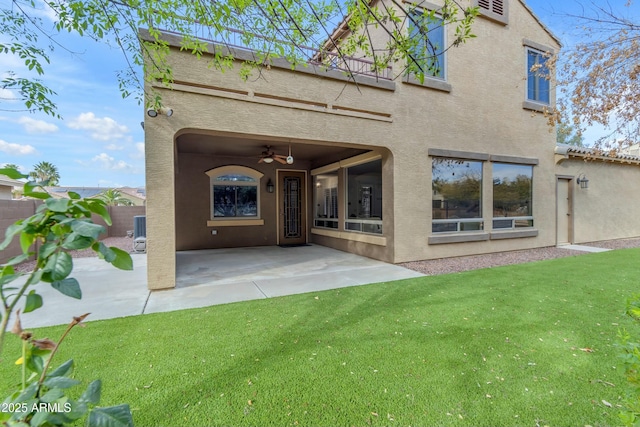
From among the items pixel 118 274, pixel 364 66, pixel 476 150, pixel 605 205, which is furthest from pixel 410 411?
pixel 605 205

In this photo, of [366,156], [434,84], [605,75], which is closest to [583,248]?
[605,75]

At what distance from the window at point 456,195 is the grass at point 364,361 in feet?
11.6

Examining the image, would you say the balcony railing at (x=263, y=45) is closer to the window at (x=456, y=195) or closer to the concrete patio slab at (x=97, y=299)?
the window at (x=456, y=195)

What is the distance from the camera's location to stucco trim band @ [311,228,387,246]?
7.84 meters

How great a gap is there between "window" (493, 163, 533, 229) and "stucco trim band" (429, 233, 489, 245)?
0.71 metres

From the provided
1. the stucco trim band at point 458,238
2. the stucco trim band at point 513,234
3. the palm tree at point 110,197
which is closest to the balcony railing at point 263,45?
the palm tree at point 110,197

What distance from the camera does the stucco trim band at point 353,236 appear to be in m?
7.84

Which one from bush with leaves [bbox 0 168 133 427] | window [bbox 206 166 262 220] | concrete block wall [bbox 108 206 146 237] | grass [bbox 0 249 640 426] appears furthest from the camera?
Answer: concrete block wall [bbox 108 206 146 237]

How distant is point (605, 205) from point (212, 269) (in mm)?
14029

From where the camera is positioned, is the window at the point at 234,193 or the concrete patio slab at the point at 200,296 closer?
the concrete patio slab at the point at 200,296

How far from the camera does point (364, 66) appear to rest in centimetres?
761

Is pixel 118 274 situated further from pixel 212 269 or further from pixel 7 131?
pixel 7 131

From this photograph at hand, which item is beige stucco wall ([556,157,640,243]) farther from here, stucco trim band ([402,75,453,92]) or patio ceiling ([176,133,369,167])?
patio ceiling ([176,133,369,167])

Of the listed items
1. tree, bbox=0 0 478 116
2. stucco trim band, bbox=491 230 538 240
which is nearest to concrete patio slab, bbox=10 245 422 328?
tree, bbox=0 0 478 116
